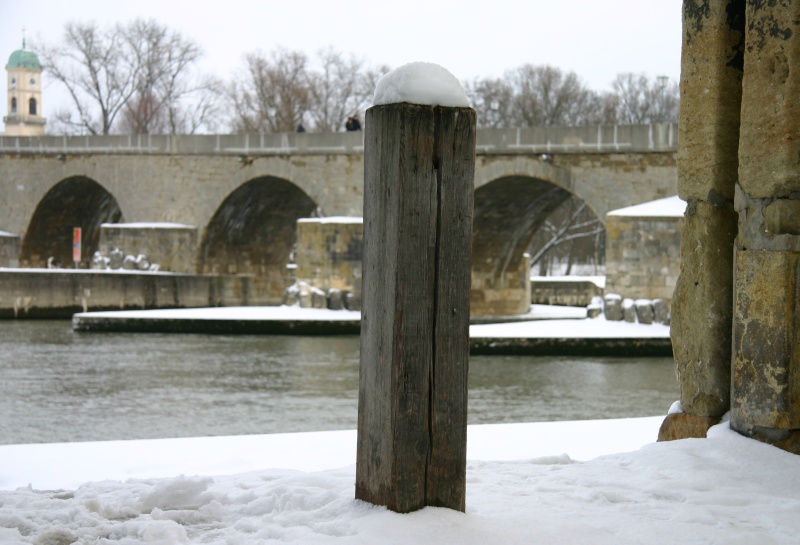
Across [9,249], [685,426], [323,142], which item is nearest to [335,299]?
[323,142]

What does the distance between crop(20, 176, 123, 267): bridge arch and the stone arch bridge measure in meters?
0.05

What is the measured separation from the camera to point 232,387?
13.7 metres

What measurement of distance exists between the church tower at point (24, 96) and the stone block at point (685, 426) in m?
80.1

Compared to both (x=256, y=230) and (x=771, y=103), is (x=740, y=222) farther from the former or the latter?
(x=256, y=230)

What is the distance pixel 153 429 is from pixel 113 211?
86.8ft

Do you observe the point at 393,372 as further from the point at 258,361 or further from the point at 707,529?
the point at 258,361

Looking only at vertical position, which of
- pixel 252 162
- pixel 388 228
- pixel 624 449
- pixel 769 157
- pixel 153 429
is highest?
pixel 252 162

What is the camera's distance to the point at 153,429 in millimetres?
10656

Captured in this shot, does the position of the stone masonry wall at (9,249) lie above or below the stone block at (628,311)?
above

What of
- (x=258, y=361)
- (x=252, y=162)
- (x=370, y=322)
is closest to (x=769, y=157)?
(x=370, y=322)

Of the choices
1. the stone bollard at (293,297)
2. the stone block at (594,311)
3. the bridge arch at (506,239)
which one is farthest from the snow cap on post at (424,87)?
the bridge arch at (506,239)

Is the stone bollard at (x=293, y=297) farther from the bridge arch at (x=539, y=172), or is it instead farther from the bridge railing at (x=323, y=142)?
the bridge arch at (x=539, y=172)

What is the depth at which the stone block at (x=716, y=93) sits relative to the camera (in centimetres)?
464

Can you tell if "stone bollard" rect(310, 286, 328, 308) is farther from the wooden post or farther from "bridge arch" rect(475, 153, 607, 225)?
the wooden post
